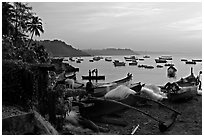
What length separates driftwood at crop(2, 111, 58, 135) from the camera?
562 cm

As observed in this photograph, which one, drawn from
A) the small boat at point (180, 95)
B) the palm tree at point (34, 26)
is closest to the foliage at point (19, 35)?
the palm tree at point (34, 26)

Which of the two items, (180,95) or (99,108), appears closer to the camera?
(99,108)

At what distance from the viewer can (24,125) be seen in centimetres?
583

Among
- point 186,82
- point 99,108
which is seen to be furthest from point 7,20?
point 186,82

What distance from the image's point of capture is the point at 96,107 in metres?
11.9

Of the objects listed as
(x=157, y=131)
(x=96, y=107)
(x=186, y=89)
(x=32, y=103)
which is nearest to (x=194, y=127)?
(x=157, y=131)

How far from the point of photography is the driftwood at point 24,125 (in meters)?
5.62

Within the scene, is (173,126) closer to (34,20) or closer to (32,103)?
(32,103)

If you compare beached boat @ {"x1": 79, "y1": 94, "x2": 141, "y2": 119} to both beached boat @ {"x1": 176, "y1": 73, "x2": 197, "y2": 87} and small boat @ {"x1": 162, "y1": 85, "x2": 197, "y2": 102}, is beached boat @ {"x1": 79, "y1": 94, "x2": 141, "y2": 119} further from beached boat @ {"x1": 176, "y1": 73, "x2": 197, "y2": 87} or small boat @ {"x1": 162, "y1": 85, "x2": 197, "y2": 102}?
beached boat @ {"x1": 176, "y1": 73, "x2": 197, "y2": 87}

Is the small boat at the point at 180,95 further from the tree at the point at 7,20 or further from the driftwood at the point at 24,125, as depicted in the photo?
the driftwood at the point at 24,125

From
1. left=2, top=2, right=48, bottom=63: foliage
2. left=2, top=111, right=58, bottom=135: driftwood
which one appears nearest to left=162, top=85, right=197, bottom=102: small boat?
left=2, top=2, right=48, bottom=63: foliage

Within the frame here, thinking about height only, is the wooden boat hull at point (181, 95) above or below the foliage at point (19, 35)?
below

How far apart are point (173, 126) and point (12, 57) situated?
727 centimetres

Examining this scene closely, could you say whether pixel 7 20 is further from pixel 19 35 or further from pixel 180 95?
pixel 180 95
